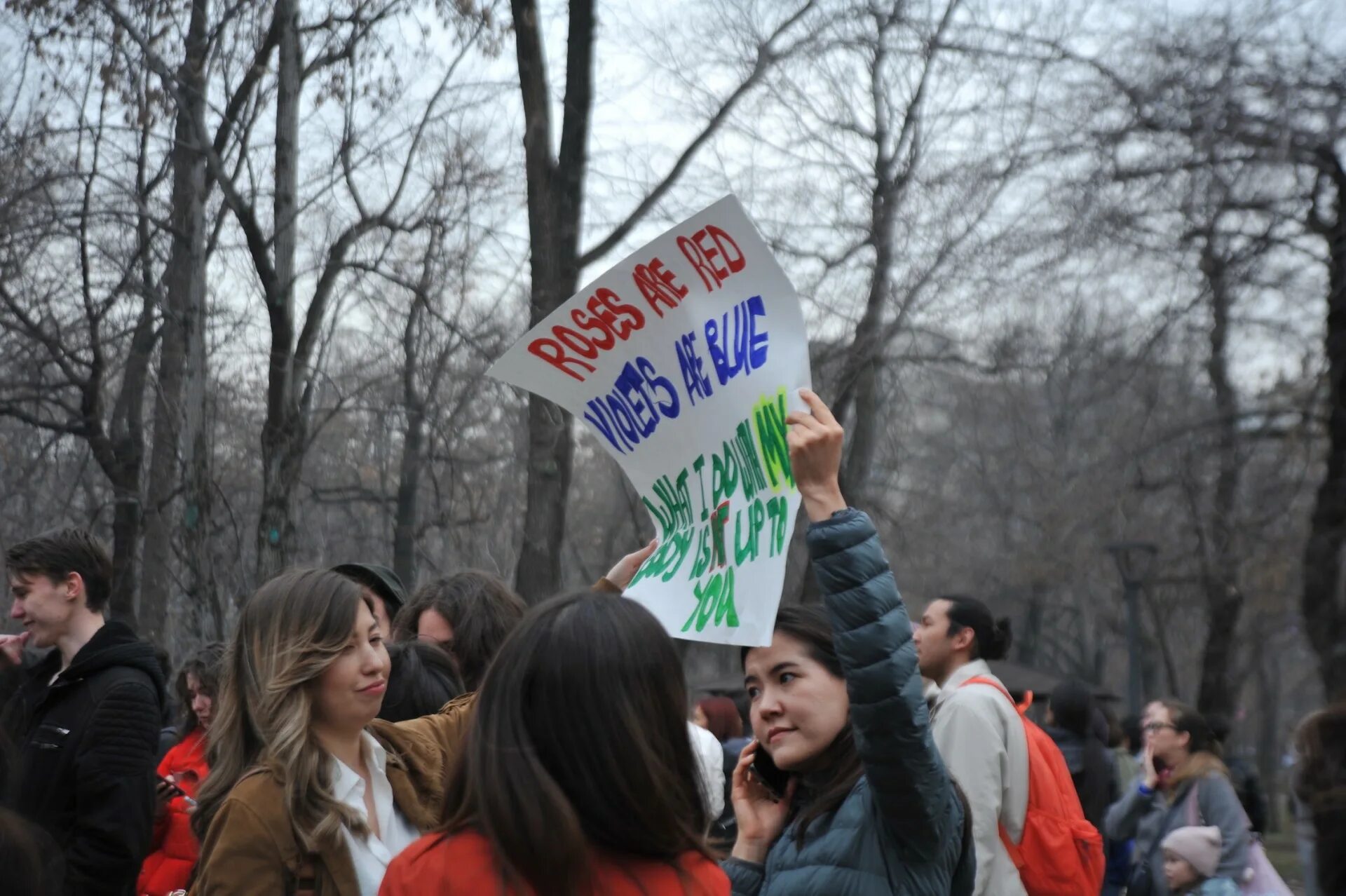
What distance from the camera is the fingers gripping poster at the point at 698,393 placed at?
9.66ft

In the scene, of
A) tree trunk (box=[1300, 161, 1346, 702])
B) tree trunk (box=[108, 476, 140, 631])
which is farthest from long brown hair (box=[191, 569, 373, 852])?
tree trunk (box=[108, 476, 140, 631])

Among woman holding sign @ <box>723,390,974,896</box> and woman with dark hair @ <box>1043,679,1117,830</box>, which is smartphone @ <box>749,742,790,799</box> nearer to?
woman holding sign @ <box>723,390,974,896</box>

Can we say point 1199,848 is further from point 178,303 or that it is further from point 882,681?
point 178,303

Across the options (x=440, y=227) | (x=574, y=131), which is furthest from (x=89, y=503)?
(x=574, y=131)

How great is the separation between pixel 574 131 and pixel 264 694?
738 centimetres

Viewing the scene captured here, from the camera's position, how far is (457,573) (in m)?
4.34

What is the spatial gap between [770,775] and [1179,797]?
390 centimetres

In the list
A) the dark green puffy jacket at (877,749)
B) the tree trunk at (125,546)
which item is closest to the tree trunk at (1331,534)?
the dark green puffy jacket at (877,749)

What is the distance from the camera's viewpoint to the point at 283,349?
10039 mm

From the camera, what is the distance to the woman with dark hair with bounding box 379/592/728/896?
1936mm

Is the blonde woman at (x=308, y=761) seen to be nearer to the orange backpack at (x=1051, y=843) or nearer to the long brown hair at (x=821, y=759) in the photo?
the long brown hair at (x=821, y=759)

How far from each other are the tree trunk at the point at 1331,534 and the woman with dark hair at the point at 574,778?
9.90 m

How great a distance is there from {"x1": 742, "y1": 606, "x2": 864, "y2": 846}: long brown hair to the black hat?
1.66 meters

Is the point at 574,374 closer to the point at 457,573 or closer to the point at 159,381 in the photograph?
the point at 457,573
